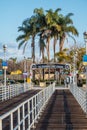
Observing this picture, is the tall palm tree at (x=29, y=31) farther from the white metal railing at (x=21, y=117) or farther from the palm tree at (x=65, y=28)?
the white metal railing at (x=21, y=117)

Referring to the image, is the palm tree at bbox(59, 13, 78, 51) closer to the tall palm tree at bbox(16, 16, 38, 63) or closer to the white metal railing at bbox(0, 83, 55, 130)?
the tall palm tree at bbox(16, 16, 38, 63)

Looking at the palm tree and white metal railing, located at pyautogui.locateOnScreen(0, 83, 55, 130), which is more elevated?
the palm tree

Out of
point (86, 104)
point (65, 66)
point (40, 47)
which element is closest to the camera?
point (86, 104)

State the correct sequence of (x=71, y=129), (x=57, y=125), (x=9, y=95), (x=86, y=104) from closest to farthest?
(x=71, y=129), (x=57, y=125), (x=86, y=104), (x=9, y=95)

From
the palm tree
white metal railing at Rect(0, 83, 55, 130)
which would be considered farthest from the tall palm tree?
white metal railing at Rect(0, 83, 55, 130)

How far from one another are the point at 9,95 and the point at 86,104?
59.6ft

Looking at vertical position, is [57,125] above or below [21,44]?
below

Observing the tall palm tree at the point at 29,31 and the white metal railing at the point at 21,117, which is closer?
the white metal railing at the point at 21,117

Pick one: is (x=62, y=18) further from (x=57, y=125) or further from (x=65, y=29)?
(x=57, y=125)

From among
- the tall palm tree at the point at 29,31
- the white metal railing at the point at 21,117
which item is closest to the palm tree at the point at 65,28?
the tall palm tree at the point at 29,31

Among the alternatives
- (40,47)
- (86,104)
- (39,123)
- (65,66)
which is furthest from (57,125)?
(40,47)

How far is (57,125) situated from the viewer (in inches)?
664

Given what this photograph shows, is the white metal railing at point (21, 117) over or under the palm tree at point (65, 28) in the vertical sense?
under

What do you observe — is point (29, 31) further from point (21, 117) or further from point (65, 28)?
point (21, 117)
